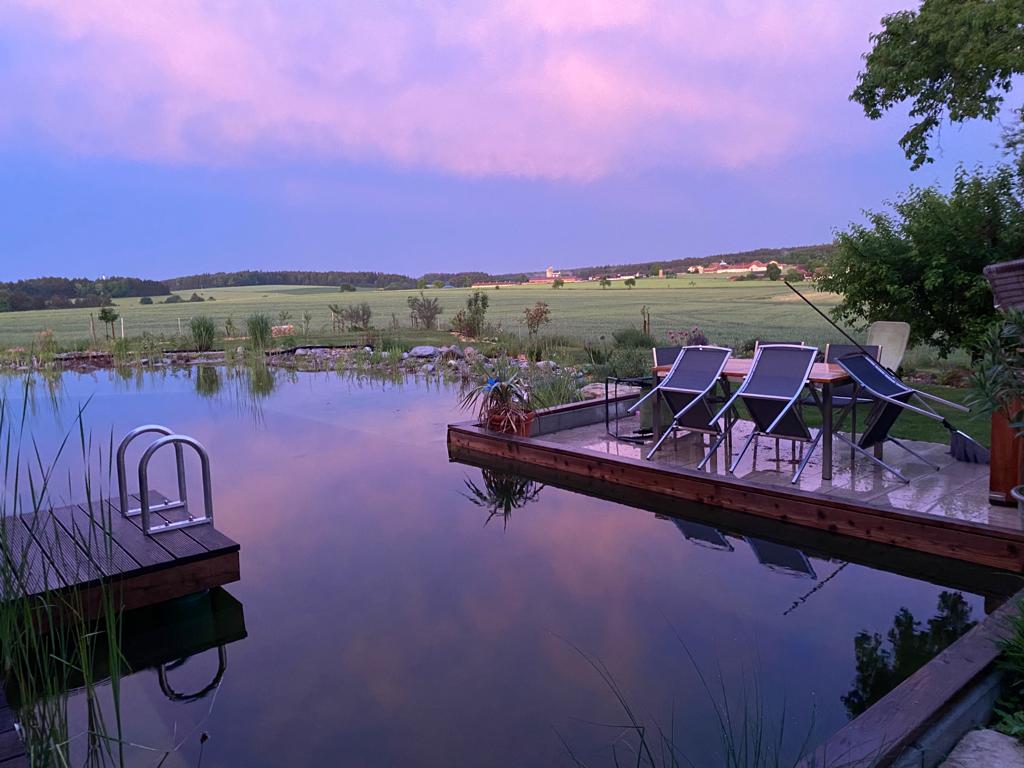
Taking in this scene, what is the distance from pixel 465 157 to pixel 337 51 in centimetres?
583

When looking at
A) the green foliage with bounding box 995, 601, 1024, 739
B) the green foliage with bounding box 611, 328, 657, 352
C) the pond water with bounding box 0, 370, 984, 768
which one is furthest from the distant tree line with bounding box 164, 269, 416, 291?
the green foliage with bounding box 995, 601, 1024, 739

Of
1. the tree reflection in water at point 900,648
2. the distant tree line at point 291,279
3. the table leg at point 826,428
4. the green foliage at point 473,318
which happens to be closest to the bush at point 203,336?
the green foliage at point 473,318

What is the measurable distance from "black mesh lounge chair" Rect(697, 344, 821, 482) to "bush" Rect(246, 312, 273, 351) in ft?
42.0

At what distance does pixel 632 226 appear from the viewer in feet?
92.2

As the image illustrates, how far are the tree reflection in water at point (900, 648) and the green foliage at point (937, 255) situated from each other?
6.60 meters

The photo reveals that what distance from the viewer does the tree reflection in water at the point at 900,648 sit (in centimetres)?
289

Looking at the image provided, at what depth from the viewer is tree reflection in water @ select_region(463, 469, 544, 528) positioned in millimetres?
5469

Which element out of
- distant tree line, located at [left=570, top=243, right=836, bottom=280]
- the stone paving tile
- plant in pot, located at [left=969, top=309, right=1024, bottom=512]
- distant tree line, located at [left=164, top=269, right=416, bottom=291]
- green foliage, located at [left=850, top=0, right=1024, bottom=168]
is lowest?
the stone paving tile

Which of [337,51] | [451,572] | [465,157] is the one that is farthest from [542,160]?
[451,572]

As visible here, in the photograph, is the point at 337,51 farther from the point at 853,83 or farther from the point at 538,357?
the point at 853,83

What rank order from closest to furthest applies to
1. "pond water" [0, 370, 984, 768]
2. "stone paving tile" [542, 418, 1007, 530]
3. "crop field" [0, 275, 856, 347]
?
"pond water" [0, 370, 984, 768] < "stone paving tile" [542, 418, 1007, 530] < "crop field" [0, 275, 856, 347]

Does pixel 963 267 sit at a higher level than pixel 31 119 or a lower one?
lower

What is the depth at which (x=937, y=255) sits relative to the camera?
936 cm

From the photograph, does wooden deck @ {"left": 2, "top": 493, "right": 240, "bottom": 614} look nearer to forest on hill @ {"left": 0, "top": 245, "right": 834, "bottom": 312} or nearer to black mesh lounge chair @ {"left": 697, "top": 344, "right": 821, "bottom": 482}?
black mesh lounge chair @ {"left": 697, "top": 344, "right": 821, "bottom": 482}
